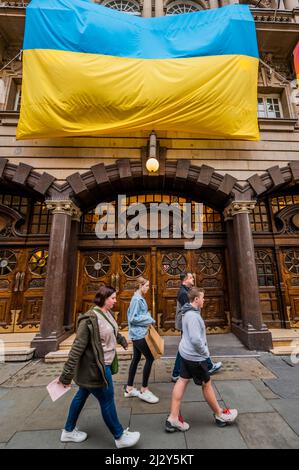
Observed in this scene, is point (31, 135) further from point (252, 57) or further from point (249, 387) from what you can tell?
point (249, 387)

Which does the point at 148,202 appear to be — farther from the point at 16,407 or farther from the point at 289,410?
the point at 289,410

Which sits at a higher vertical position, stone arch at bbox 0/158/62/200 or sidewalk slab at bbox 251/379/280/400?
stone arch at bbox 0/158/62/200

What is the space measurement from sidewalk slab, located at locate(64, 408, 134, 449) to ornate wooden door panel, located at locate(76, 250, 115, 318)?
177 inches

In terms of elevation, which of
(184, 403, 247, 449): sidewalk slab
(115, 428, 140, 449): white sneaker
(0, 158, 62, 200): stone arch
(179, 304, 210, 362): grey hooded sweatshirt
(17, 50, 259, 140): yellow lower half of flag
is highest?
(17, 50, 259, 140): yellow lower half of flag

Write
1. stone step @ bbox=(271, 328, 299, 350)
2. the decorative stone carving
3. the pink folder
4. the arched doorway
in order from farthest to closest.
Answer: the decorative stone carving → the arched doorway → stone step @ bbox=(271, 328, 299, 350) → the pink folder

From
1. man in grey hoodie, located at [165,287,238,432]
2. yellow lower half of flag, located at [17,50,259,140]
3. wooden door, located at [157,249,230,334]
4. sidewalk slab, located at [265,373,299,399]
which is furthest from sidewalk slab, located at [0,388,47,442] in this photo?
yellow lower half of flag, located at [17,50,259,140]

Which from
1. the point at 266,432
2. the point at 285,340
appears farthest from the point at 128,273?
the point at 266,432

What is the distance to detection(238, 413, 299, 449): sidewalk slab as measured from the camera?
2744mm

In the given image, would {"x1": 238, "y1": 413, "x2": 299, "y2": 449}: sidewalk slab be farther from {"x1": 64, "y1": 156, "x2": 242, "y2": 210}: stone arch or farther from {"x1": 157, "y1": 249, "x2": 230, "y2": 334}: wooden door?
{"x1": 64, "y1": 156, "x2": 242, "y2": 210}: stone arch

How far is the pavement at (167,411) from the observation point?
2.81 meters

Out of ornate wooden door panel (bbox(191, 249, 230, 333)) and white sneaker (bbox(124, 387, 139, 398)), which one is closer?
white sneaker (bbox(124, 387, 139, 398))

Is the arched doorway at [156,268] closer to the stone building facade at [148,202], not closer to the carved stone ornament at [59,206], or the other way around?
the stone building facade at [148,202]

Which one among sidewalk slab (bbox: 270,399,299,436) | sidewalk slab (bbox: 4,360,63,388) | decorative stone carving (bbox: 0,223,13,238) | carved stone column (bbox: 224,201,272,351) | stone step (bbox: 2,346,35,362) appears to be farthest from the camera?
decorative stone carving (bbox: 0,223,13,238)

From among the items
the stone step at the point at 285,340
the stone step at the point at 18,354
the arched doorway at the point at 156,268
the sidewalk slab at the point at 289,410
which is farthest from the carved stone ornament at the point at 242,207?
the stone step at the point at 18,354
